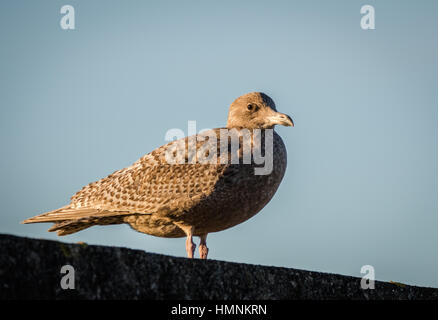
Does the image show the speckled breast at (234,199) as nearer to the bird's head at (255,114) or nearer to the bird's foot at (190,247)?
the bird's foot at (190,247)

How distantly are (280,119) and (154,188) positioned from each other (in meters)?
2.30

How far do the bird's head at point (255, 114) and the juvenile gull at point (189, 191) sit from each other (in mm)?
16

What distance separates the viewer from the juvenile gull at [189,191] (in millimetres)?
9062

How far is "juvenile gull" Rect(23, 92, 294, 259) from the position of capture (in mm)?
9062

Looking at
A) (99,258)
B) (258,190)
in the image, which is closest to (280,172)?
(258,190)

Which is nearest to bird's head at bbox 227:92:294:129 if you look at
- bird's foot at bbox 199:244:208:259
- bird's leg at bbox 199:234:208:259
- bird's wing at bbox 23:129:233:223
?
bird's wing at bbox 23:129:233:223

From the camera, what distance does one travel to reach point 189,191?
913 centimetres

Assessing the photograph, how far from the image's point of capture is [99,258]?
4.64 metres

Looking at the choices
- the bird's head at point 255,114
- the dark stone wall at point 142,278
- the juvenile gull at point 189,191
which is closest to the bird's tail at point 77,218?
the juvenile gull at point 189,191

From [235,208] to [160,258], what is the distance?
410cm

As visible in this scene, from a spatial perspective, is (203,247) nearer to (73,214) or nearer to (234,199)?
(234,199)

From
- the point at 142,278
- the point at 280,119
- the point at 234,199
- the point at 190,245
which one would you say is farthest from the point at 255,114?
the point at 142,278

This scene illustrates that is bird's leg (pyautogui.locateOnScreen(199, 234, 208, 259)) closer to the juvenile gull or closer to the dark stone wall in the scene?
the juvenile gull
